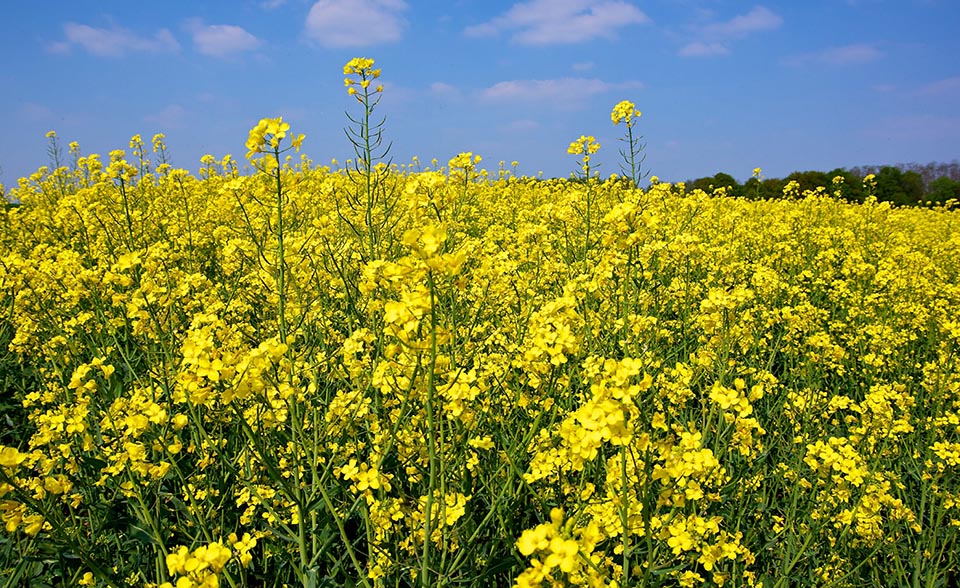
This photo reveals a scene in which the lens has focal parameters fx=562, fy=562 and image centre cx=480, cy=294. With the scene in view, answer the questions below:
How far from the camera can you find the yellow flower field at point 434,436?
5.08 ft

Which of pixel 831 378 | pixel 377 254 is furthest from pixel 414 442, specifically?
pixel 831 378


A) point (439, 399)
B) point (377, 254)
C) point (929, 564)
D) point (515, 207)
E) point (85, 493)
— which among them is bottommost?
point (929, 564)

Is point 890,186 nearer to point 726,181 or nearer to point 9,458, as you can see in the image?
point 726,181

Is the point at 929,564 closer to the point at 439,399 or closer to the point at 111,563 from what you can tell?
the point at 439,399

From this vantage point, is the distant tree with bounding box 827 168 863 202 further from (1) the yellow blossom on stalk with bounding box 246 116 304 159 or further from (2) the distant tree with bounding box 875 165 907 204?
(1) the yellow blossom on stalk with bounding box 246 116 304 159

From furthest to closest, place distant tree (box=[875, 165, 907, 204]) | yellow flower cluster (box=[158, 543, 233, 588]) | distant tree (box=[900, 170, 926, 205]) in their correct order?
distant tree (box=[900, 170, 926, 205]) < distant tree (box=[875, 165, 907, 204]) < yellow flower cluster (box=[158, 543, 233, 588])

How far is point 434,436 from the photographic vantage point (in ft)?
5.17

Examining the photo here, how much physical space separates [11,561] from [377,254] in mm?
1716

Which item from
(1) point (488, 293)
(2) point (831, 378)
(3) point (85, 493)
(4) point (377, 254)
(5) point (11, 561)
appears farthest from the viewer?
(2) point (831, 378)

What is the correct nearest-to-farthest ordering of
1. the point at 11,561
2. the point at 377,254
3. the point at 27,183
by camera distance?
the point at 11,561 → the point at 377,254 → the point at 27,183

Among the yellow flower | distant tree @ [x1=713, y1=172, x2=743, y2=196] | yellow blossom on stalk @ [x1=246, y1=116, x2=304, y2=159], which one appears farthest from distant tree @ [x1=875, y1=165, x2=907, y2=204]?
the yellow flower

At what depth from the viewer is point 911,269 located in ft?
18.1

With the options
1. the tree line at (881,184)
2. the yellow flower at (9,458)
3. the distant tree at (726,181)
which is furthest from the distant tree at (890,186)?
the yellow flower at (9,458)

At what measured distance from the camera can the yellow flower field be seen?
61.0 inches
